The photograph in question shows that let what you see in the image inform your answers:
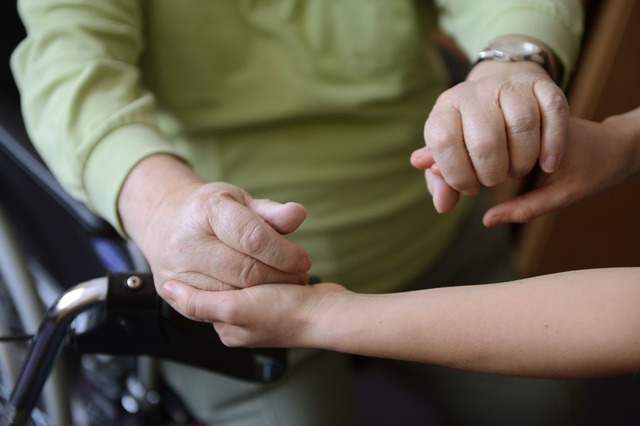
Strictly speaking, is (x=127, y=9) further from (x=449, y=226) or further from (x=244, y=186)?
(x=449, y=226)

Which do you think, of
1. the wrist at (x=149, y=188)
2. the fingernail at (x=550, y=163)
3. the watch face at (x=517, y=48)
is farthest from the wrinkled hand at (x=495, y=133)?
the wrist at (x=149, y=188)

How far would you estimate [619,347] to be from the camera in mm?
477

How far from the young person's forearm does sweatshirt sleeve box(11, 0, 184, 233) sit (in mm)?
244

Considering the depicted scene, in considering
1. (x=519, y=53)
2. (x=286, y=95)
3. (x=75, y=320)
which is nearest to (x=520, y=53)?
(x=519, y=53)

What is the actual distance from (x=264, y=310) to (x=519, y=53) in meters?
0.35

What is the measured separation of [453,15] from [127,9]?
37cm

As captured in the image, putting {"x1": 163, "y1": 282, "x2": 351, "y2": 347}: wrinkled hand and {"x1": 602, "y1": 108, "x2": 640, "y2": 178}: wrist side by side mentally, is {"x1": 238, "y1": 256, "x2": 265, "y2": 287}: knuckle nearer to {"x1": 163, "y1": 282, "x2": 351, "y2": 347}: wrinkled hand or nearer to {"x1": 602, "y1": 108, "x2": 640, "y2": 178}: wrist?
{"x1": 163, "y1": 282, "x2": 351, "y2": 347}: wrinkled hand

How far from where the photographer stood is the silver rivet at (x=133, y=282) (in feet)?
1.90

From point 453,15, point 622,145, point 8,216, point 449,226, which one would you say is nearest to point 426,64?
point 453,15

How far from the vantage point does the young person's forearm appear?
482 mm

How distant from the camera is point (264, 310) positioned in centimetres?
53

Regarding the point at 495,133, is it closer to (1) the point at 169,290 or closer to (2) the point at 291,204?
(2) the point at 291,204

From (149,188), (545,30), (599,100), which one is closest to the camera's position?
(149,188)

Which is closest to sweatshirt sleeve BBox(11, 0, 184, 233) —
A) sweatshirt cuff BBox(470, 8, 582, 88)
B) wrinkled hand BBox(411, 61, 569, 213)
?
wrinkled hand BBox(411, 61, 569, 213)
